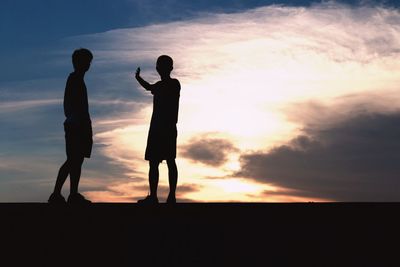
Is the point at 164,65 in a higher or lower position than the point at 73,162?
higher

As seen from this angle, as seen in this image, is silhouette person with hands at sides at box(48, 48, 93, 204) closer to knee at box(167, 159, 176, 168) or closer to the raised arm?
the raised arm

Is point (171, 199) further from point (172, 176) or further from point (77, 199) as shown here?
point (77, 199)

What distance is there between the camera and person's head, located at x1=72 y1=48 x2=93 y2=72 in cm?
927

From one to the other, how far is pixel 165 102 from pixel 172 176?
1139 mm

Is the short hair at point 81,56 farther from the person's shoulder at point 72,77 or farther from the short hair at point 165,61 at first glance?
the short hair at point 165,61

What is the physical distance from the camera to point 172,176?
31.0 ft

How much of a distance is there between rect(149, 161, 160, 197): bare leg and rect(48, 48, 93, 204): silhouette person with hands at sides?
0.97 metres
